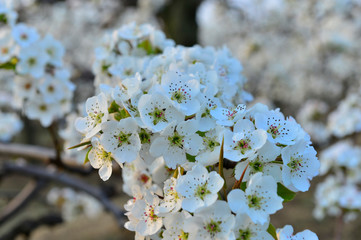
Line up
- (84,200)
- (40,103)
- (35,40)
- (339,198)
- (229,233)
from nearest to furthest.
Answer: (229,233), (35,40), (40,103), (339,198), (84,200)

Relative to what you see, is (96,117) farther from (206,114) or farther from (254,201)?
(254,201)

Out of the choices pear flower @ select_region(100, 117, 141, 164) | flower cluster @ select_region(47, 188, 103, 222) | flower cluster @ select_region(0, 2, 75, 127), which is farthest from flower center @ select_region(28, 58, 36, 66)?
flower cluster @ select_region(47, 188, 103, 222)

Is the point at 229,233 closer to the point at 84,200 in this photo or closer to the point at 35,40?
the point at 35,40

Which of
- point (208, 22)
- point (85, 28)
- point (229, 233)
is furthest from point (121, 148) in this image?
point (208, 22)

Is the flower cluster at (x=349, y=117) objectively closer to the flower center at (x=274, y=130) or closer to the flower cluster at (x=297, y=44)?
the flower center at (x=274, y=130)

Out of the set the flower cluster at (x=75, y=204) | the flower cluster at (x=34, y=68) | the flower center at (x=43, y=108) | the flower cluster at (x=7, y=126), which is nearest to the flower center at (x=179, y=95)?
the flower cluster at (x=34, y=68)

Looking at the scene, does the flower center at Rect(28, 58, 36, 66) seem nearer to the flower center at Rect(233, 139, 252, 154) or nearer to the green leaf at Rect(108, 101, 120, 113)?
the green leaf at Rect(108, 101, 120, 113)
